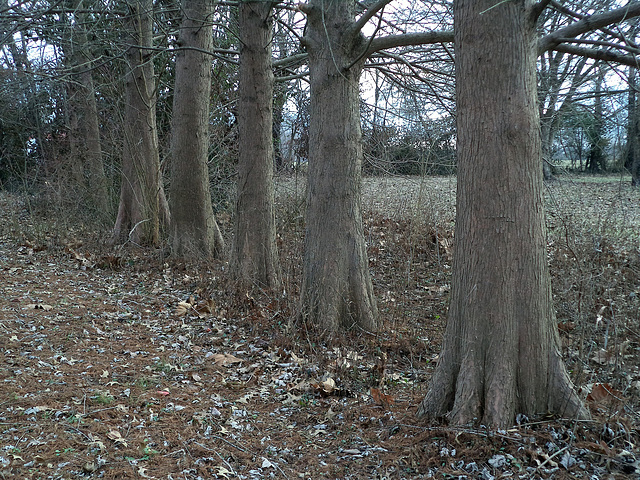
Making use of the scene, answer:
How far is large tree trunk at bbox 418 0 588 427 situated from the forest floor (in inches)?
8.8

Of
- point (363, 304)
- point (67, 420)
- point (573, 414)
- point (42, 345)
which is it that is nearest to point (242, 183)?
point (363, 304)

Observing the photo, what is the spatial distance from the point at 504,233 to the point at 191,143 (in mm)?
6892

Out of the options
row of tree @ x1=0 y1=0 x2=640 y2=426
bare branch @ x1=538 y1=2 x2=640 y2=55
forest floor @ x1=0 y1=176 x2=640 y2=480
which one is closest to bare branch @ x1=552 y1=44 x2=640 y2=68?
row of tree @ x1=0 y1=0 x2=640 y2=426

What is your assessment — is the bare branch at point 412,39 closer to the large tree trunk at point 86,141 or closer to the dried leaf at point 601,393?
the dried leaf at point 601,393

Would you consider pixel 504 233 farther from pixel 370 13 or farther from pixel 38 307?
pixel 38 307

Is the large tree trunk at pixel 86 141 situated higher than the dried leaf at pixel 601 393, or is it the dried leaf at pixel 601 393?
the large tree trunk at pixel 86 141

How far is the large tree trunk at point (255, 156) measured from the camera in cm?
739

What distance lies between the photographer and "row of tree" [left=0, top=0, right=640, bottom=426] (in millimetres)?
3465

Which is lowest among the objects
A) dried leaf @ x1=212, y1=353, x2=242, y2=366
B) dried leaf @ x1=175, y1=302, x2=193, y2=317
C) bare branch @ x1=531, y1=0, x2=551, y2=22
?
dried leaf @ x1=212, y1=353, x2=242, y2=366

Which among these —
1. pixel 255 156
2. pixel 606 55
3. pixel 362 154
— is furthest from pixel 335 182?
pixel 606 55

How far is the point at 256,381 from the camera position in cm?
501

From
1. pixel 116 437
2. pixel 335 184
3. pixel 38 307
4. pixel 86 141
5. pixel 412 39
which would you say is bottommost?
pixel 116 437

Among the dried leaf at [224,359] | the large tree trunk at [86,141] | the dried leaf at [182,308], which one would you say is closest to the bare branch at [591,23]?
the dried leaf at [224,359]

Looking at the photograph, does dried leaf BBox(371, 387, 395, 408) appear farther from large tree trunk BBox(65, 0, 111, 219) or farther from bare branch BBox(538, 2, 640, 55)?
large tree trunk BBox(65, 0, 111, 219)
